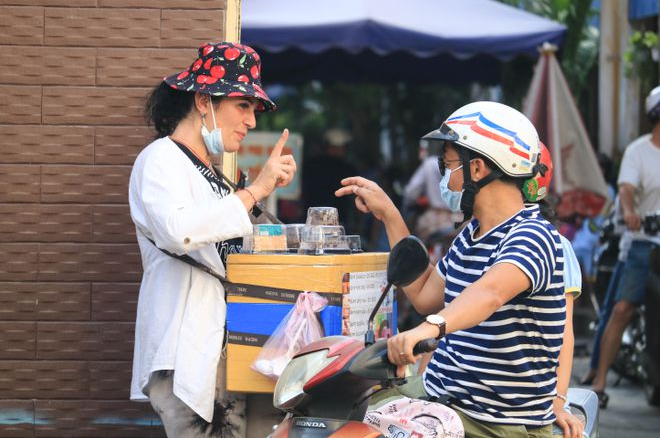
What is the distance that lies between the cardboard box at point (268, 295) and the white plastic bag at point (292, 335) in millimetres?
28

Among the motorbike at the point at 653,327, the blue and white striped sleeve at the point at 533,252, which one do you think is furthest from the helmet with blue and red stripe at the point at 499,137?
the motorbike at the point at 653,327

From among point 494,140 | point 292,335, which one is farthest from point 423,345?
point 292,335

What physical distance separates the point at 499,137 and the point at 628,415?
4671mm

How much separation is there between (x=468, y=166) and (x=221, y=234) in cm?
86

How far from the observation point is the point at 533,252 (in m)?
3.01

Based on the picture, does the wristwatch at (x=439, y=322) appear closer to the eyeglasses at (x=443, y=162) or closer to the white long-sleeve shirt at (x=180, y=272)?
the eyeglasses at (x=443, y=162)

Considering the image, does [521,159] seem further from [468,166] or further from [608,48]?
[608,48]

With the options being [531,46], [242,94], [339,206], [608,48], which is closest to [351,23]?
[531,46]

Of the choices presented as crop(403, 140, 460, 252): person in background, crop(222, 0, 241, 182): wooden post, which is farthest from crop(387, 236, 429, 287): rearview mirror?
crop(403, 140, 460, 252): person in background

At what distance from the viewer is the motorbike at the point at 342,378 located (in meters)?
2.69

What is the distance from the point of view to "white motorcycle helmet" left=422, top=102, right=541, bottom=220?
125 inches

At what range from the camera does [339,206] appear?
41.9 ft

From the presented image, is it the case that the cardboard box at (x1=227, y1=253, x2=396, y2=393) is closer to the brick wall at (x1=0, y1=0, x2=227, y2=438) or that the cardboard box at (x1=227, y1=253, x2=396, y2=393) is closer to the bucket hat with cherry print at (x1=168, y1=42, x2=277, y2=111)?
the bucket hat with cherry print at (x1=168, y1=42, x2=277, y2=111)

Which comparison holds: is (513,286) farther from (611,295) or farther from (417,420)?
(611,295)
